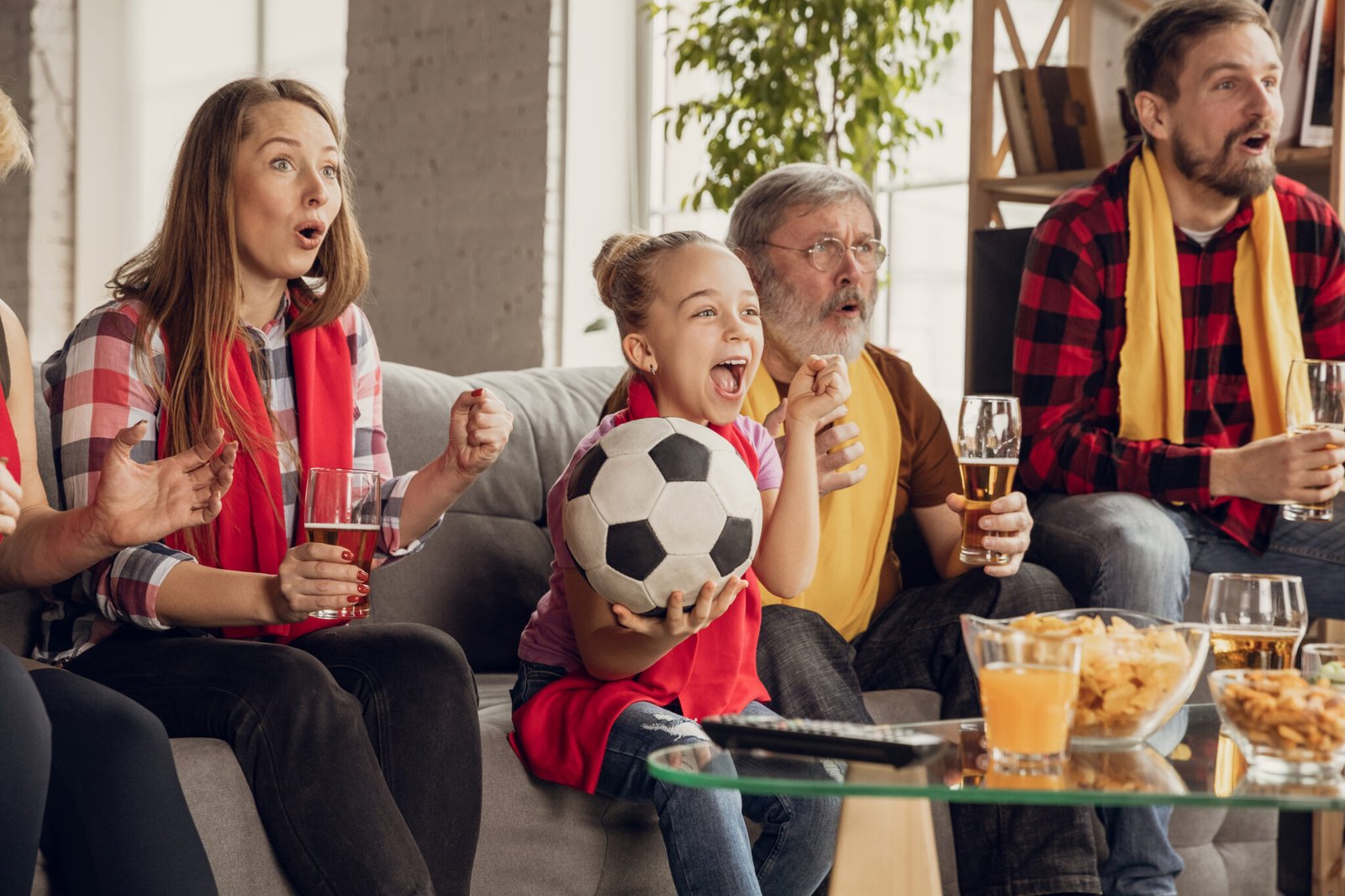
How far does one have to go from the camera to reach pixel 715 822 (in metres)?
1.65

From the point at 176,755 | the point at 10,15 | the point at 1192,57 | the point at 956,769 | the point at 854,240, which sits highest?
the point at 10,15

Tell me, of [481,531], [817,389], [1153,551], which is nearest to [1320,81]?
[1153,551]

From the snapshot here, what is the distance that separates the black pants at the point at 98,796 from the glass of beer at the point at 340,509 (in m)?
0.24

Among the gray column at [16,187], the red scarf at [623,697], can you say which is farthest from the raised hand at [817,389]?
the gray column at [16,187]

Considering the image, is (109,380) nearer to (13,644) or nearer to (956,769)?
(13,644)

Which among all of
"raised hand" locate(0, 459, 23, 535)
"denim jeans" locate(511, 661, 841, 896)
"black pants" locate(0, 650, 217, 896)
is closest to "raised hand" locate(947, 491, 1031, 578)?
"denim jeans" locate(511, 661, 841, 896)

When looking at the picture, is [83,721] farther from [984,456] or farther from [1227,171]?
[1227,171]

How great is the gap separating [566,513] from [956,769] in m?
0.65

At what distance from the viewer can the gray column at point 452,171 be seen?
471cm

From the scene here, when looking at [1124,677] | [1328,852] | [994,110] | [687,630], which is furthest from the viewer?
[994,110]

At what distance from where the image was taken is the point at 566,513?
173 cm

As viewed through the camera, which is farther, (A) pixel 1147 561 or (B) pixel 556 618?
(A) pixel 1147 561

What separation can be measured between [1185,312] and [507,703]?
135cm

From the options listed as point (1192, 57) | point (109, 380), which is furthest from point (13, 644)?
point (1192, 57)
